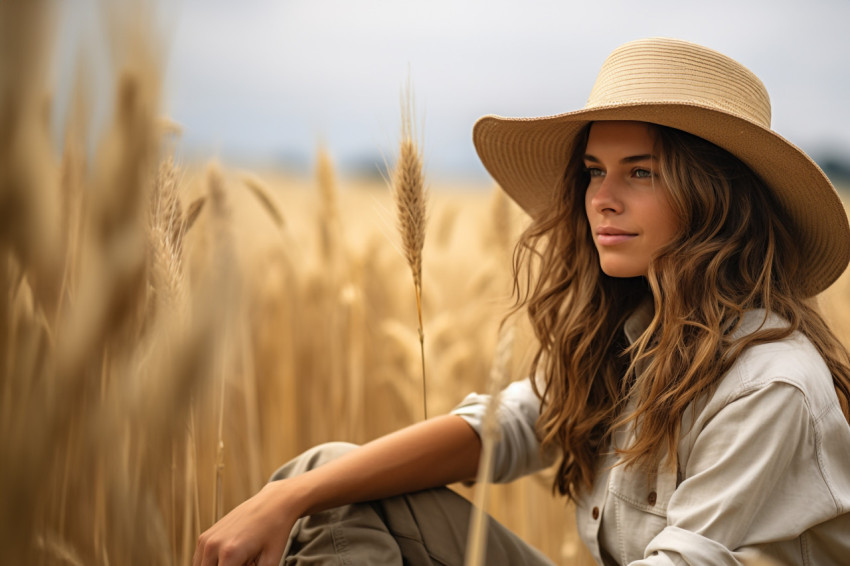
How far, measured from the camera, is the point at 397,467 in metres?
1.30

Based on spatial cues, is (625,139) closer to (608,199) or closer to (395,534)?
(608,199)

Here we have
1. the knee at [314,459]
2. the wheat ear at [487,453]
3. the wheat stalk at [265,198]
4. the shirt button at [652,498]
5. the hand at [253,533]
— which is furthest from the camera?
the wheat stalk at [265,198]

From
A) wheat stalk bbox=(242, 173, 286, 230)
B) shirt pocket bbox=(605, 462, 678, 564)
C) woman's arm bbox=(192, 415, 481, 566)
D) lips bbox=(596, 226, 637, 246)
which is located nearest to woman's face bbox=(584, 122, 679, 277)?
lips bbox=(596, 226, 637, 246)

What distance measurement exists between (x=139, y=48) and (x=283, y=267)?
1843mm

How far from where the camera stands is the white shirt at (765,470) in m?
0.99

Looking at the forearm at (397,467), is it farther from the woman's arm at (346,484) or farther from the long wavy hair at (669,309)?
the long wavy hair at (669,309)

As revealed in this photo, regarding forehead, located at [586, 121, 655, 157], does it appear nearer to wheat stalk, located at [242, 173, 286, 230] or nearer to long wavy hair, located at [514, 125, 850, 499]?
long wavy hair, located at [514, 125, 850, 499]

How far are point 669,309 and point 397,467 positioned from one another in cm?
52

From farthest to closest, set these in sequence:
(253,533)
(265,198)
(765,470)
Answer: (265,198), (253,533), (765,470)

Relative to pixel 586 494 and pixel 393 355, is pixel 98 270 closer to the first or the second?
pixel 586 494

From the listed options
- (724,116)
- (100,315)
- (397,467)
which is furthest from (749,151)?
(100,315)

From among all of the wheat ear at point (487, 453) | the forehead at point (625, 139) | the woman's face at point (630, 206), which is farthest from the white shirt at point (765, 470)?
the wheat ear at point (487, 453)

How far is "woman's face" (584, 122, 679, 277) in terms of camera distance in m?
1.22

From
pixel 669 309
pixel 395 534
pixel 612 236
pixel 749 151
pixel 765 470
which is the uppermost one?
pixel 749 151
